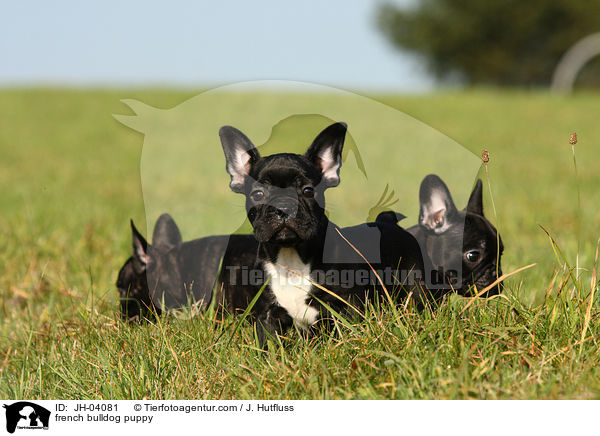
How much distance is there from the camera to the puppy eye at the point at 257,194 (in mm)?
3344

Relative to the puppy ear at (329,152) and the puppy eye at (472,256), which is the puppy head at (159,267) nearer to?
the puppy ear at (329,152)

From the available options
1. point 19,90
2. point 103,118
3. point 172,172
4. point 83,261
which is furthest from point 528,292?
point 19,90

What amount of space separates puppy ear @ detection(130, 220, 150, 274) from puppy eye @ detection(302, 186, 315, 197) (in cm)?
168

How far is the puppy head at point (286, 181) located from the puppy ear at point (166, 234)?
3.66 feet

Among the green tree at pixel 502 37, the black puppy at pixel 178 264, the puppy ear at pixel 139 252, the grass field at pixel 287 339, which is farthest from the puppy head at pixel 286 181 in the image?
the green tree at pixel 502 37

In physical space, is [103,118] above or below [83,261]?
above

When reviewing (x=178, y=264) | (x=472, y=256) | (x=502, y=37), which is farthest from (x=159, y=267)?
(x=502, y=37)

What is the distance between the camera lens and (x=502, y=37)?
205 ft

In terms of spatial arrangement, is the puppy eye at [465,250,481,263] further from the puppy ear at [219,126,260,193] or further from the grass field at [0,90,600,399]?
the puppy ear at [219,126,260,193]

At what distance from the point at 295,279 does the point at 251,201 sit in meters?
0.54

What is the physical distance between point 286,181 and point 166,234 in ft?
4.81

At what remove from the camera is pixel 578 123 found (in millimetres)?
23312
